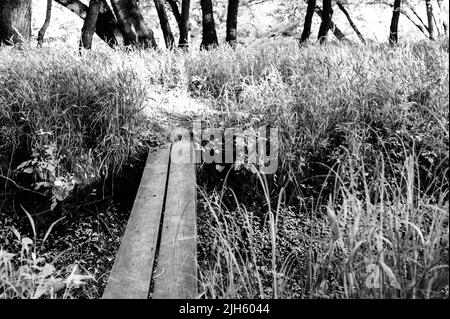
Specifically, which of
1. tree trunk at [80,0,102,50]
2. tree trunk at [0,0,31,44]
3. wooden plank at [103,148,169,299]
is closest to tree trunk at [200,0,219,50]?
tree trunk at [80,0,102,50]

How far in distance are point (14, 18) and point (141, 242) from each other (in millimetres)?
5284

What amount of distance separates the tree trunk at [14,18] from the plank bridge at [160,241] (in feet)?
13.8

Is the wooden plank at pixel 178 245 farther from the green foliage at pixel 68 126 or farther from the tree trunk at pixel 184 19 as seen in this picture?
the tree trunk at pixel 184 19

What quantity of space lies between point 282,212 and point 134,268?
1.55 metres

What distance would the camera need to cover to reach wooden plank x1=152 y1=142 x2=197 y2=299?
6.89 feet

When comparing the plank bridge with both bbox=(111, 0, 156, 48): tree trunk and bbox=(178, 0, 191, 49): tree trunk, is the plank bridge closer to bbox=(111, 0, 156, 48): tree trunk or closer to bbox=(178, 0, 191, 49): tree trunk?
bbox=(111, 0, 156, 48): tree trunk

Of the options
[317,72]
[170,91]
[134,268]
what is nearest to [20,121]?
[170,91]

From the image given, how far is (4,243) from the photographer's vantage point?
3.51m

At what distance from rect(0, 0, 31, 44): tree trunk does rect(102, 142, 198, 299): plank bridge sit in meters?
4.20

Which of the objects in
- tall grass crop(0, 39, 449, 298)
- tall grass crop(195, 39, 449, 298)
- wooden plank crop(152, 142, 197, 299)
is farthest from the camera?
tall grass crop(0, 39, 449, 298)

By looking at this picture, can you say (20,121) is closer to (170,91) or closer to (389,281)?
(170,91)

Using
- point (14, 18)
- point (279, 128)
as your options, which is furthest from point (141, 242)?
point (14, 18)

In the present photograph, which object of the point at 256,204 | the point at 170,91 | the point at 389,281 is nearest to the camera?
the point at 389,281

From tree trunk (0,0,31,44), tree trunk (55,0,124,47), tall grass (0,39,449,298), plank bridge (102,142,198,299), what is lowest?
plank bridge (102,142,198,299)
